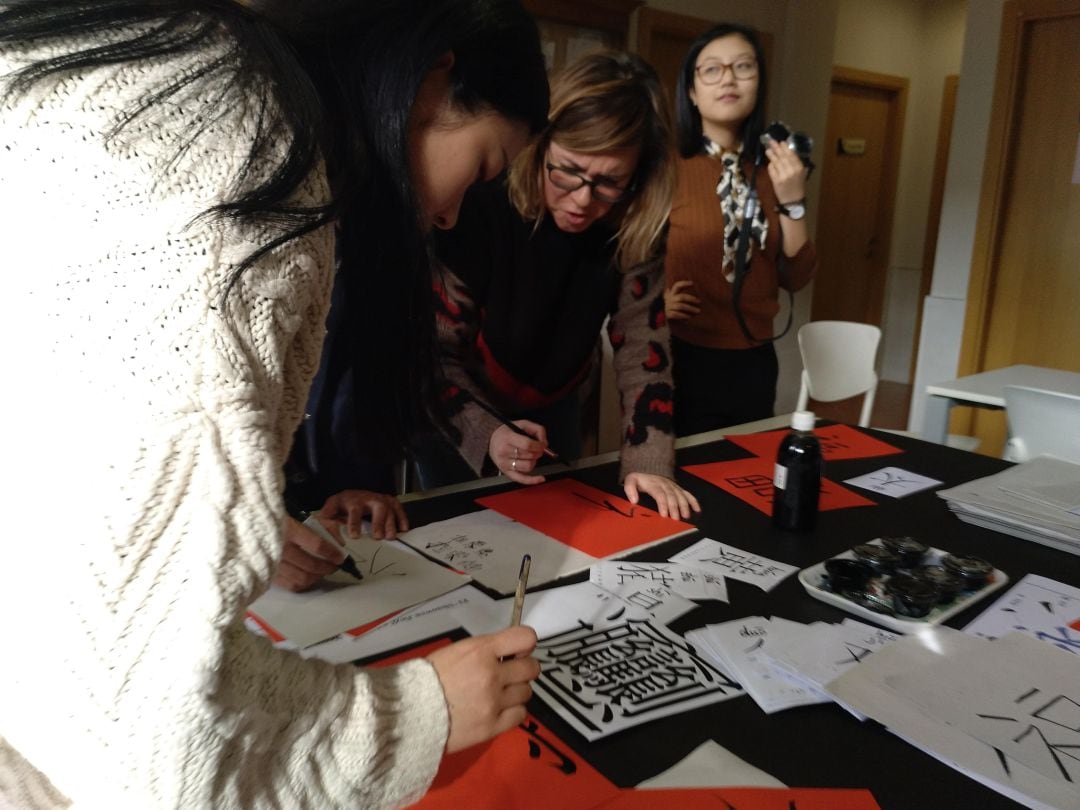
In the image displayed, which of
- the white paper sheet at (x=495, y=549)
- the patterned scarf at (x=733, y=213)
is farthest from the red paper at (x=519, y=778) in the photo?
the patterned scarf at (x=733, y=213)

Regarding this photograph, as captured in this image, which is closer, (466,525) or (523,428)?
(466,525)

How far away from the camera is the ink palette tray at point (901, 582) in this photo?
2.89 ft

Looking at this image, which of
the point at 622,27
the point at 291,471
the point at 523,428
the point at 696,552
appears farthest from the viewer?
the point at 622,27

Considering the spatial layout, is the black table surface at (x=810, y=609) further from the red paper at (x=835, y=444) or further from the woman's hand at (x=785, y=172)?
the woman's hand at (x=785, y=172)

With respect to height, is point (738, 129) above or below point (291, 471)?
above

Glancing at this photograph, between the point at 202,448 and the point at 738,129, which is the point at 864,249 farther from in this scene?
the point at 202,448

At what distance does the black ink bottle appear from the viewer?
1125 mm

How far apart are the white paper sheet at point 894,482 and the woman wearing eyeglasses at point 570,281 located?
13.7 inches

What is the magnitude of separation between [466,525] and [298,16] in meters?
0.73

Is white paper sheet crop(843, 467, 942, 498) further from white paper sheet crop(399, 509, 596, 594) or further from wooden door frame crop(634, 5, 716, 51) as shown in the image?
wooden door frame crop(634, 5, 716, 51)

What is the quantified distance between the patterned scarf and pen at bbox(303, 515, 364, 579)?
1.22 m

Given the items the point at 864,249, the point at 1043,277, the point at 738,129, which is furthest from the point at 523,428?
the point at 864,249

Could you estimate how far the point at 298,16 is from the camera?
1.88 feet

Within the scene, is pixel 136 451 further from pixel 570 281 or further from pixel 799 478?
pixel 570 281
